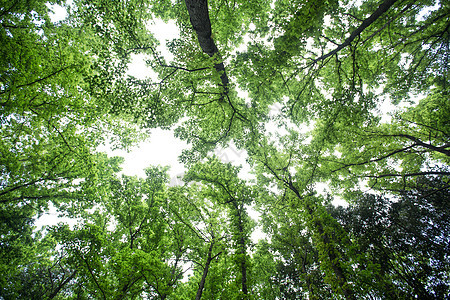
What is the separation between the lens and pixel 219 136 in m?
5.55

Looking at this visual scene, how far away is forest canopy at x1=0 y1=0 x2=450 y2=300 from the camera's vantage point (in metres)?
3.69

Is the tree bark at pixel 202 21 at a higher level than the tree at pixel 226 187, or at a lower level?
higher

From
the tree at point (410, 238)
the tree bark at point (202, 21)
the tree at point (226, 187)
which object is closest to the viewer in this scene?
the tree bark at point (202, 21)

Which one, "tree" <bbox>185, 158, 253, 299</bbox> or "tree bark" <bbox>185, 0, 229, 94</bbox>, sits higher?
"tree bark" <bbox>185, 0, 229, 94</bbox>

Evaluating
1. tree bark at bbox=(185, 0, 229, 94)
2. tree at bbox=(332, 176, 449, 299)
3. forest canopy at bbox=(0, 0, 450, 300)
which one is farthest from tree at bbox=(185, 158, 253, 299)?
tree at bbox=(332, 176, 449, 299)

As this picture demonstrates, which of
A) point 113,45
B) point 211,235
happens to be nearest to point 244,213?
point 211,235

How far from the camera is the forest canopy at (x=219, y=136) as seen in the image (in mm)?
3686

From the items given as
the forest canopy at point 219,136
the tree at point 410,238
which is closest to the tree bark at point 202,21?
the forest canopy at point 219,136

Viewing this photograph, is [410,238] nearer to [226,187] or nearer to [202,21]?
[226,187]

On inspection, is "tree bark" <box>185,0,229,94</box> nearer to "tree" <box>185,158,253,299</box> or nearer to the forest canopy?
the forest canopy

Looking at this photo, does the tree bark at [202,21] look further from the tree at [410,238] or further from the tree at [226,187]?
the tree at [410,238]

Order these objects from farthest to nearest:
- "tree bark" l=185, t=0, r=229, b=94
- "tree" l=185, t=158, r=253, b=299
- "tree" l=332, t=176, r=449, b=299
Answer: "tree" l=332, t=176, r=449, b=299, "tree" l=185, t=158, r=253, b=299, "tree bark" l=185, t=0, r=229, b=94

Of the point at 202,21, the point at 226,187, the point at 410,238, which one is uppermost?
the point at 202,21

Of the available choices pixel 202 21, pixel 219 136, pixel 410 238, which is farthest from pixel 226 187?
pixel 410 238
